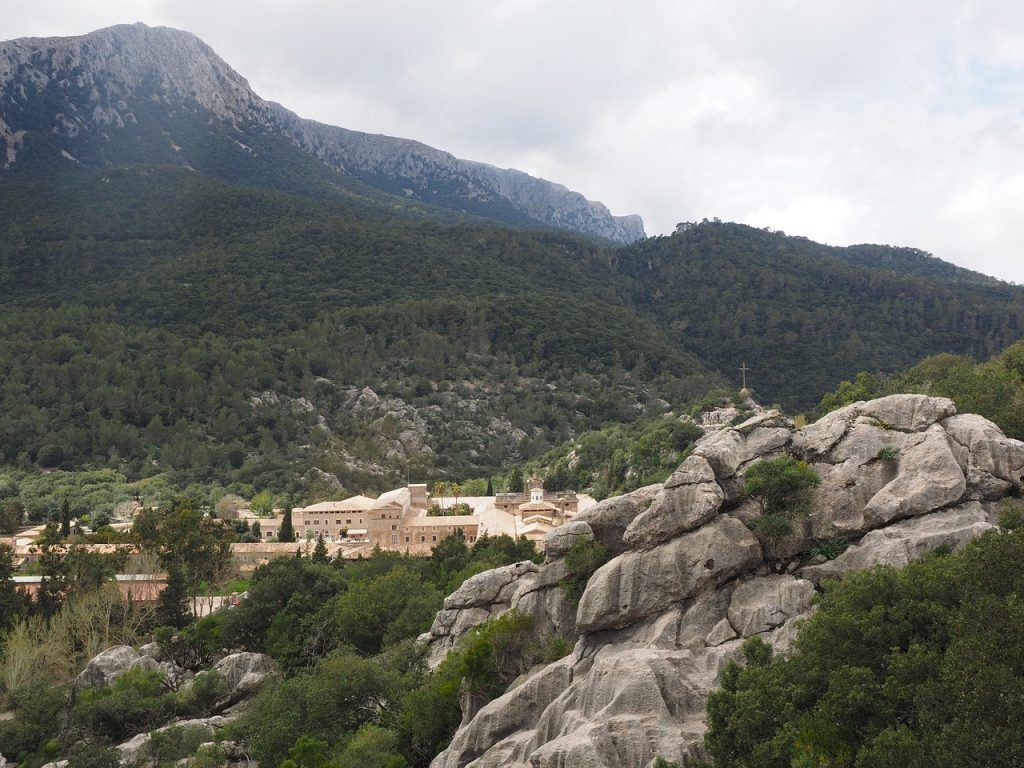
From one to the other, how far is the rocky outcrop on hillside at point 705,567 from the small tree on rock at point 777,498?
12.7 inches

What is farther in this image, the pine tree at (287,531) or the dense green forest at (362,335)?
the dense green forest at (362,335)

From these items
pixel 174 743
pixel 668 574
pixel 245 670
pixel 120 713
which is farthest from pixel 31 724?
pixel 668 574

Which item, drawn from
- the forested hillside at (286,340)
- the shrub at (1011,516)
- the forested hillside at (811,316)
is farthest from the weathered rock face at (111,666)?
the forested hillside at (811,316)

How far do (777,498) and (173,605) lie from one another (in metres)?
36.9

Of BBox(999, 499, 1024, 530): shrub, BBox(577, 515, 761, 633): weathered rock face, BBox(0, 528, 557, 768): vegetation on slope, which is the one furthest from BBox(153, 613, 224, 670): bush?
BBox(999, 499, 1024, 530): shrub

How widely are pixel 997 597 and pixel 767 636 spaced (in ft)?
20.3

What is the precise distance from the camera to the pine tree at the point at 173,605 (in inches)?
1890

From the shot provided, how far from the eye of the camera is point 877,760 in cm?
1530

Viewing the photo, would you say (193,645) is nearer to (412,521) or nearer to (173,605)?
(173,605)

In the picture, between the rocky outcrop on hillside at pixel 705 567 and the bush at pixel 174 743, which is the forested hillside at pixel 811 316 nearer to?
the rocky outcrop on hillside at pixel 705 567

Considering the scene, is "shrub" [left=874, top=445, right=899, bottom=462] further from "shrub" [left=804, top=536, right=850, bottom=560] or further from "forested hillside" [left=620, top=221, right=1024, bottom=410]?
"forested hillside" [left=620, top=221, right=1024, bottom=410]

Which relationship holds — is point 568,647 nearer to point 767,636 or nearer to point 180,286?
point 767,636

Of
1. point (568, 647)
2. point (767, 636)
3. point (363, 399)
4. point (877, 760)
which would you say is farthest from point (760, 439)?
point (363, 399)

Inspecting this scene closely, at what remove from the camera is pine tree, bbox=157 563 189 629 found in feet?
157
